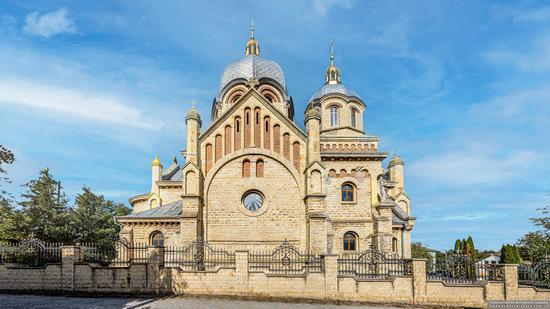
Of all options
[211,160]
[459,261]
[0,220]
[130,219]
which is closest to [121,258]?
[130,219]

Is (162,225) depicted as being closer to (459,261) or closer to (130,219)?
(130,219)

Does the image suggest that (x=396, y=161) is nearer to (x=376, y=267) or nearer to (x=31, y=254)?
(x=376, y=267)

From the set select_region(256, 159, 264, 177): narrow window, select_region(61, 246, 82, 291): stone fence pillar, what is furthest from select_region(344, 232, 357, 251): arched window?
select_region(61, 246, 82, 291): stone fence pillar

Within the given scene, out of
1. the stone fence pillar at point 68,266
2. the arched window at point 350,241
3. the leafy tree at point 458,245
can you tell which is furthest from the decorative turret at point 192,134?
the leafy tree at point 458,245

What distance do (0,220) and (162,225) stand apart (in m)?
16.3

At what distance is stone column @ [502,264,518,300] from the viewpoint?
56.8ft

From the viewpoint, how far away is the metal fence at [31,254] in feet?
61.1

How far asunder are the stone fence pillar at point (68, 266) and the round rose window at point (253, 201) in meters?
9.66

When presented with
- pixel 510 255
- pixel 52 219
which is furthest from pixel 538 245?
pixel 52 219

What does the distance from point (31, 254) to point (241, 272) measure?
1043 cm

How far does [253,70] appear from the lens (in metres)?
32.7

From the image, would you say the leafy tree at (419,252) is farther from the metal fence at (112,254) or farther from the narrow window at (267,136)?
the metal fence at (112,254)

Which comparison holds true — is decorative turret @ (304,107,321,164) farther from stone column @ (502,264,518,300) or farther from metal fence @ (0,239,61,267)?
metal fence @ (0,239,61,267)

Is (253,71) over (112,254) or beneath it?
over
